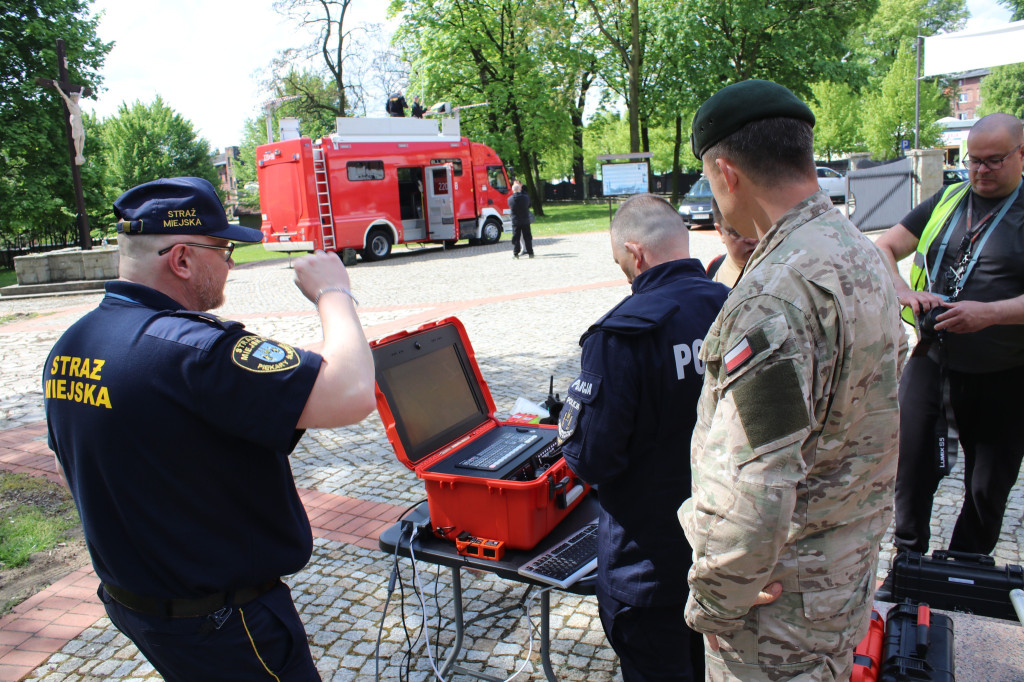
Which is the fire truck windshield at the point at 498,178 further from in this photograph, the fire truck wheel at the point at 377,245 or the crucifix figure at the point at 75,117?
the crucifix figure at the point at 75,117

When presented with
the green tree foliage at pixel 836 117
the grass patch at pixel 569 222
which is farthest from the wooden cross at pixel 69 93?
the green tree foliage at pixel 836 117

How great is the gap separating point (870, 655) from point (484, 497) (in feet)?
4.57

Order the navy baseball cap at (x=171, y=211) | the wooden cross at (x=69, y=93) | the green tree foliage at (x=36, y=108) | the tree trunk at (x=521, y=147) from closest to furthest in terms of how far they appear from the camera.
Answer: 1. the navy baseball cap at (x=171, y=211)
2. the wooden cross at (x=69, y=93)
3. the green tree foliage at (x=36, y=108)
4. the tree trunk at (x=521, y=147)

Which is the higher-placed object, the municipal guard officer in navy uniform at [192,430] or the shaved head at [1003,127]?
the shaved head at [1003,127]

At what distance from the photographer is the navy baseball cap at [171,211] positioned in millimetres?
1812

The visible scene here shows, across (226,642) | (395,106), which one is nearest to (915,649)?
(226,642)

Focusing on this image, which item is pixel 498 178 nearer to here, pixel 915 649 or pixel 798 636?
pixel 915 649

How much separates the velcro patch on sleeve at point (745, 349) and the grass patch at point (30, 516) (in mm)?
4648

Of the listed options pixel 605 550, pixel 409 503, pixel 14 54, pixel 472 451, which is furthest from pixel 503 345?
pixel 14 54

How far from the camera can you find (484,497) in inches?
94.7

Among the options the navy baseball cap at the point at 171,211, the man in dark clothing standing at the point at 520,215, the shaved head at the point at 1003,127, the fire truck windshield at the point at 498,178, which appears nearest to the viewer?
the navy baseball cap at the point at 171,211

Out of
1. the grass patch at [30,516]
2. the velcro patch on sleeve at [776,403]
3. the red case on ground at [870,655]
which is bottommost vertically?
the grass patch at [30,516]

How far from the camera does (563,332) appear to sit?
31.0 ft

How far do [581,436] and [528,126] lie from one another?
31998mm
